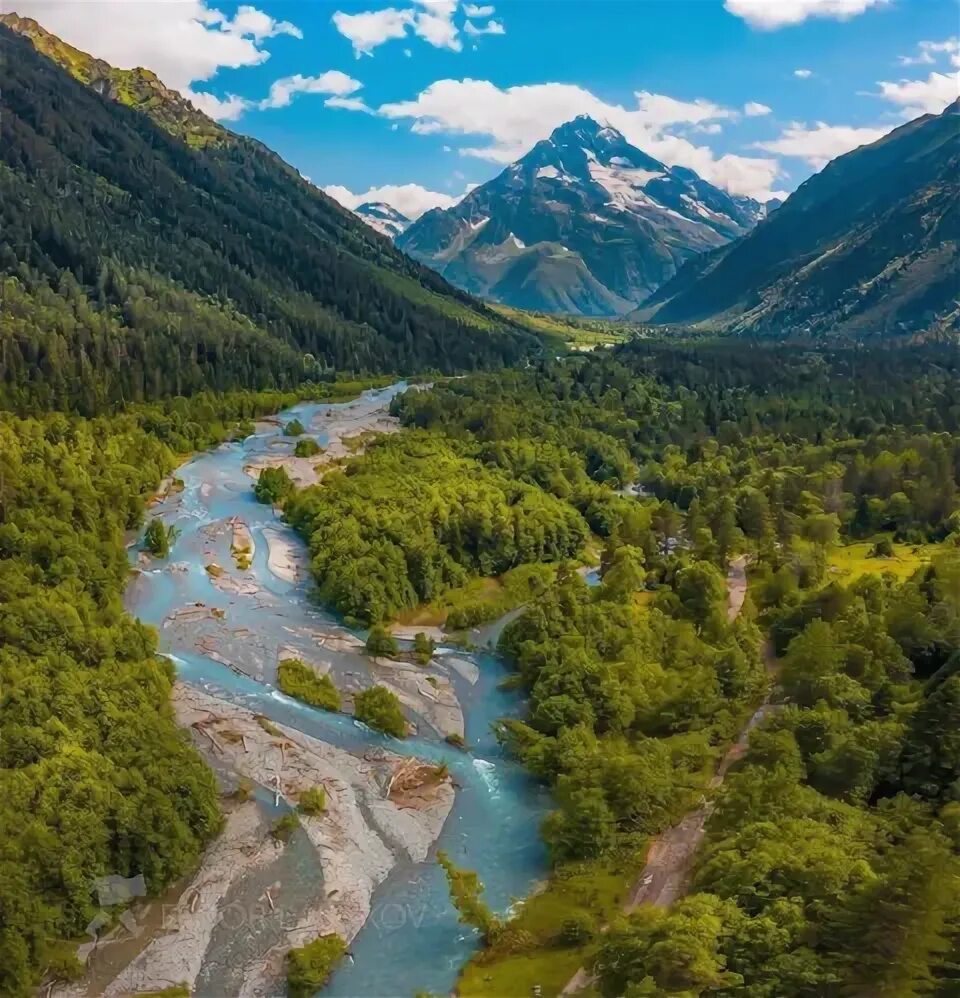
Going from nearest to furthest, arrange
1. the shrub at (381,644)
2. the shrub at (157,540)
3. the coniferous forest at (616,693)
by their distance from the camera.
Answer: the coniferous forest at (616,693), the shrub at (381,644), the shrub at (157,540)

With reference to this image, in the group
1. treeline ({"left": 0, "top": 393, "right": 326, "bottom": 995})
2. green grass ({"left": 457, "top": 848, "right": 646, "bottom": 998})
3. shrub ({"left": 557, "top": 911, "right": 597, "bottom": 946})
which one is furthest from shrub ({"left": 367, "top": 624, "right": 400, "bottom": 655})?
shrub ({"left": 557, "top": 911, "right": 597, "bottom": 946})

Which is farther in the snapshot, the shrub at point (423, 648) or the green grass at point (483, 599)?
the green grass at point (483, 599)

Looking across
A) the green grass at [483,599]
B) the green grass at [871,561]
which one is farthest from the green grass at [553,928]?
the green grass at [871,561]

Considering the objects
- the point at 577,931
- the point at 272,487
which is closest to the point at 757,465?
the point at 272,487

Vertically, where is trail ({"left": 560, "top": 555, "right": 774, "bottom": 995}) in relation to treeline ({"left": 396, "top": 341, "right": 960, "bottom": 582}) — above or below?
A: below

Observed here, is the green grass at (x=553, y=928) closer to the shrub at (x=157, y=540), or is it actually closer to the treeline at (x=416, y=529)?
the treeline at (x=416, y=529)

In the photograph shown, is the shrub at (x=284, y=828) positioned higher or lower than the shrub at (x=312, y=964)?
higher

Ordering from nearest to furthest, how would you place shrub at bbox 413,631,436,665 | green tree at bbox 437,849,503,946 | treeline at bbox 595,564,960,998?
1. treeline at bbox 595,564,960,998
2. green tree at bbox 437,849,503,946
3. shrub at bbox 413,631,436,665

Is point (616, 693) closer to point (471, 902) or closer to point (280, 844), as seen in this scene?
point (471, 902)

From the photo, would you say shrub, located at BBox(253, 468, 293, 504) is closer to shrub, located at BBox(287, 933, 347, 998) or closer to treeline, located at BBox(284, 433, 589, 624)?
Answer: treeline, located at BBox(284, 433, 589, 624)
